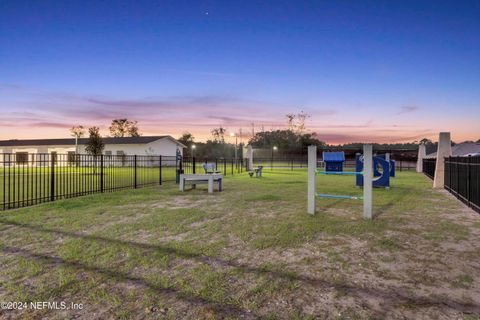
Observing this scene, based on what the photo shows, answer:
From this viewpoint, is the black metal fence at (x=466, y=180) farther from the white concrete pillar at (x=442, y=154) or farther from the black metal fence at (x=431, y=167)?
the black metal fence at (x=431, y=167)

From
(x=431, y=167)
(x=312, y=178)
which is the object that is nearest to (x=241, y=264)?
(x=312, y=178)

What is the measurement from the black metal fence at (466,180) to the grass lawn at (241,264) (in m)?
1.07

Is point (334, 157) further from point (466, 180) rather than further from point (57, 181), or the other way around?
point (57, 181)

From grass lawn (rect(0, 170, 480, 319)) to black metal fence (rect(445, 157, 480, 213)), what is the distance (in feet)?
3.51

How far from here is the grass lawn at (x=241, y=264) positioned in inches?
107

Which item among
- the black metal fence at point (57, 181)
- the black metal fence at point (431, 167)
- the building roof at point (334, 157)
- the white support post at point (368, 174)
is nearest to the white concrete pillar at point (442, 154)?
the black metal fence at point (431, 167)

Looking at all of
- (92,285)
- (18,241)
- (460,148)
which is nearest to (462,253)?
(92,285)

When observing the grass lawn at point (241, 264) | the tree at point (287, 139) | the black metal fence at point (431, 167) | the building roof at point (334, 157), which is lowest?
the grass lawn at point (241, 264)

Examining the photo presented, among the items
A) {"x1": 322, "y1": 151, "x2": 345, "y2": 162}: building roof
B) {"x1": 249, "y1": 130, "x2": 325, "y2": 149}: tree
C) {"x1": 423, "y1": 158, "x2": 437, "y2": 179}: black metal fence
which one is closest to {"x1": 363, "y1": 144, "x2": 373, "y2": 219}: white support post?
{"x1": 322, "y1": 151, "x2": 345, "y2": 162}: building roof

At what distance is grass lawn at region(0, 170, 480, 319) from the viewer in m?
2.73

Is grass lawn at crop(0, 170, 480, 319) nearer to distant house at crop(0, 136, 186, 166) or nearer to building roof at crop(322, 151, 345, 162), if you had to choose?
building roof at crop(322, 151, 345, 162)

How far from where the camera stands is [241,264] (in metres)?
3.76

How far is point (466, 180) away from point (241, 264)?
8.43 metres

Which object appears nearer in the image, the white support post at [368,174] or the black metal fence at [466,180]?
the white support post at [368,174]
